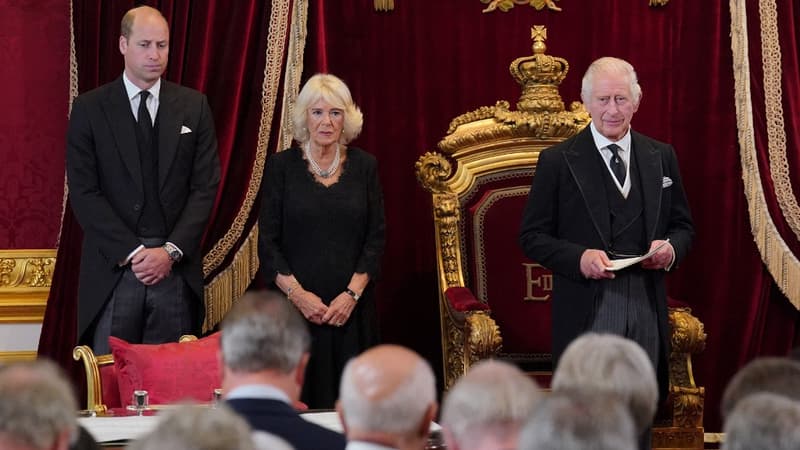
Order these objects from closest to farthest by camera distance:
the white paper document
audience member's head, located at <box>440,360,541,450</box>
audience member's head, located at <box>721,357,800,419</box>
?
audience member's head, located at <box>440,360,541,450</box>, audience member's head, located at <box>721,357,800,419</box>, the white paper document

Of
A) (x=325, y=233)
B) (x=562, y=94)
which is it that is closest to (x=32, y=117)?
(x=325, y=233)

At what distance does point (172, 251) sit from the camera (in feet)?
16.1

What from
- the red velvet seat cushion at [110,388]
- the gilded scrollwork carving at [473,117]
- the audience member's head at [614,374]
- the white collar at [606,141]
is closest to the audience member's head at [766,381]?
the audience member's head at [614,374]

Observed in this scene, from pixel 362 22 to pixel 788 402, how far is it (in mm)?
4061

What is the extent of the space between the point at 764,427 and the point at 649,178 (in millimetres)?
2599

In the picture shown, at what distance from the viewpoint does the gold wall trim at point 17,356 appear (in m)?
5.60

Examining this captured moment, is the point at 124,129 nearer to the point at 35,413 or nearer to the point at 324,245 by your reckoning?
the point at 324,245

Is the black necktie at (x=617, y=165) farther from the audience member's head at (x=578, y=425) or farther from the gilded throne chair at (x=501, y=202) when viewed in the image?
the audience member's head at (x=578, y=425)

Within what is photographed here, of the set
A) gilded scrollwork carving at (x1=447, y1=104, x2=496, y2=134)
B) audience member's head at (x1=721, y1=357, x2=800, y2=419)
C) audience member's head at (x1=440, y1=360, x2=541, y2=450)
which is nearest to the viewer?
audience member's head at (x1=440, y1=360, x2=541, y2=450)

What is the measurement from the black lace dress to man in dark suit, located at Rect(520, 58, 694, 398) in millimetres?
729

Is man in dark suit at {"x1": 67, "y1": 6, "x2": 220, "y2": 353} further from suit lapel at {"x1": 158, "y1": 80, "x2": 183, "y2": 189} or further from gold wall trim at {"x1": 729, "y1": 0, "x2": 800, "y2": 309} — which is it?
gold wall trim at {"x1": 729, "y1": 0, "x2": 800, "y2": 309}

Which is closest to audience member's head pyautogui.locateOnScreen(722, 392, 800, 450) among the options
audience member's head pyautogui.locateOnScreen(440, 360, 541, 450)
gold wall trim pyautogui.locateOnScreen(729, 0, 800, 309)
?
audience member's head pyautogui.locateOnScreen(440, 360, 541, 450)

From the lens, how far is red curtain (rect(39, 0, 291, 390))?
218 inches

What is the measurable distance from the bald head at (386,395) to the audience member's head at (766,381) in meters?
0.54
